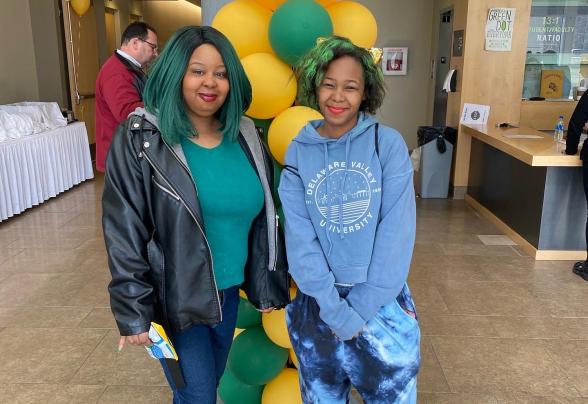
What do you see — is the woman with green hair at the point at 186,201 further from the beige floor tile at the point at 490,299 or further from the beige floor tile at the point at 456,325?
the beige floor tile at the point at 490,299

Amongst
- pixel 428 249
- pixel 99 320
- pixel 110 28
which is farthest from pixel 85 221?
pixel 110 28

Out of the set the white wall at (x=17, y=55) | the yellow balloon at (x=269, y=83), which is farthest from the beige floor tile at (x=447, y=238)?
the white wall at (x=17, y=55)

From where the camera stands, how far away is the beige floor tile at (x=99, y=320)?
3119mm

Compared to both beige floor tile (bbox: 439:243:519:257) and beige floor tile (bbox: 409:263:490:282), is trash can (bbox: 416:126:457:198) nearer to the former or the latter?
beige floor tile (bbox: 439:243:519:257)

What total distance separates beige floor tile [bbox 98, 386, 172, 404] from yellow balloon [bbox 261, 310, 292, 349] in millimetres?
795

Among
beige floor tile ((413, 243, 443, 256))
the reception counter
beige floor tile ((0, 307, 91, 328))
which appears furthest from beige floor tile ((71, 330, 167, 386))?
the reception counter

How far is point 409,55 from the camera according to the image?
8148 millimetres

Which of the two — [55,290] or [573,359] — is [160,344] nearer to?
[573,359]

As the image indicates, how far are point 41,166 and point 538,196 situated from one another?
200 inches

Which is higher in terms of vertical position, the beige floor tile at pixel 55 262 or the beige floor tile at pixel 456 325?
the beige floor tile at pixel 55 262

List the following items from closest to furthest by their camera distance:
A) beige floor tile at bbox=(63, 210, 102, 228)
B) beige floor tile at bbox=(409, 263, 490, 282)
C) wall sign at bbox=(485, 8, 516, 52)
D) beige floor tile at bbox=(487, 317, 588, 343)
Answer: beige floor tile at bbox=(487, 317, 588, 343) → beige floor tile at bbox=(409, 263, 490, 282) → beige floor tile at bbox=(63, 210, 102, 228) → wall sign at bbox=(485, 8, 516, 52)

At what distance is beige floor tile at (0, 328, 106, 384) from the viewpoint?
260 cm

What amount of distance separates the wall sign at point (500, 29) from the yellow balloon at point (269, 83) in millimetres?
4796

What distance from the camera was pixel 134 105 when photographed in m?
2.87
